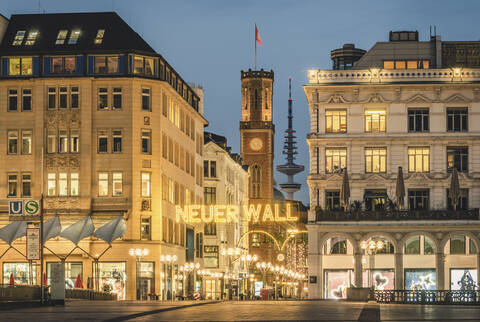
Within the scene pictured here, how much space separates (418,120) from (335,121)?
7790 mm

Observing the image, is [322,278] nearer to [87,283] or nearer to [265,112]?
[87,283]

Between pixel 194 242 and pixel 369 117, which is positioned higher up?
pixel 369 117

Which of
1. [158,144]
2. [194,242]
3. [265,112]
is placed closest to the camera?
[158,144]

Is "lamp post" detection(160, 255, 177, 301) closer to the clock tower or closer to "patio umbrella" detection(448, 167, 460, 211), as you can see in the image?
"patio umbrella" detection(448, 167, 460, 211)

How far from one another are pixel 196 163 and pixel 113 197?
26.5 metres

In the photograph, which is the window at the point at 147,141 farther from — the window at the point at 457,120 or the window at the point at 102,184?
the window at the point at 457,120

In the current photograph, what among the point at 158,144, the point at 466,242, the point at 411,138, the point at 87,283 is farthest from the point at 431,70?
the point at 87,283

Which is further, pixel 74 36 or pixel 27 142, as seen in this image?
pixel 74 36

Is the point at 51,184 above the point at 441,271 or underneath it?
above

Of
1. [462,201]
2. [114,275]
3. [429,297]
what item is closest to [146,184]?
[114,275]

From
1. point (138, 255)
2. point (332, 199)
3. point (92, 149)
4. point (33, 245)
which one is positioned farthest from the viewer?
point (332, 199)

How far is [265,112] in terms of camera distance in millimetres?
189375

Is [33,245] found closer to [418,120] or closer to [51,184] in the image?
[51,184]

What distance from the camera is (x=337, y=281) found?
95.6 metres
